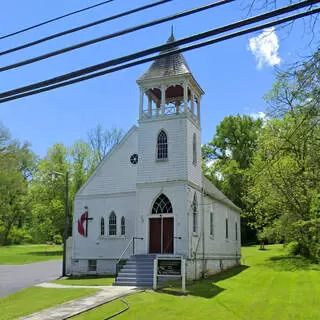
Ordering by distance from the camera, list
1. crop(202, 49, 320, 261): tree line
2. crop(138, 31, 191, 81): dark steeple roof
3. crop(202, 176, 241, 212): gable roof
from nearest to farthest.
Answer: crop(202, 49, 320, 261): tree line < crop(138, 31, 191, 81): dark steeple roof < crop(202, 176, 241, 212): gable roof

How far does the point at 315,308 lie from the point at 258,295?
2.75 meters

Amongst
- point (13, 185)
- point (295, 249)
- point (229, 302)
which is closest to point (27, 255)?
point (13, 185)

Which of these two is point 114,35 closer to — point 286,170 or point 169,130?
point 169,130

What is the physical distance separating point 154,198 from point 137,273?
429 cm

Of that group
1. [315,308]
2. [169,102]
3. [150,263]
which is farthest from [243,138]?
[315,308]

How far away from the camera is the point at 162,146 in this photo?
2228cm


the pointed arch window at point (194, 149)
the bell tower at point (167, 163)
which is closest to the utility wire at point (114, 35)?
the bell tower at point (167, 163)

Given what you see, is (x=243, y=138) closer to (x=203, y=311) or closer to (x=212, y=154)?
(x=212, y=154)

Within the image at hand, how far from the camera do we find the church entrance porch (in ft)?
69.0

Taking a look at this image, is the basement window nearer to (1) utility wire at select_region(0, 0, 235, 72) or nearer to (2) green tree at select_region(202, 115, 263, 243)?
(1) utility wire at select_region(0, 0, 235, 72)

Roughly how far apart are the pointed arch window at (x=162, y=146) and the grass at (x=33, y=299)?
8558 millimetres

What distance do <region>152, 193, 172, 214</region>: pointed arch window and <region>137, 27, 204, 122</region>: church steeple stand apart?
458cm

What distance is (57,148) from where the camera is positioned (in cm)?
5238

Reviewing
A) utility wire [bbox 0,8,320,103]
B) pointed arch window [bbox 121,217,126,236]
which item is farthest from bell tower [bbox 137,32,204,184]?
utility wire [bbox 0,8,320,103]
